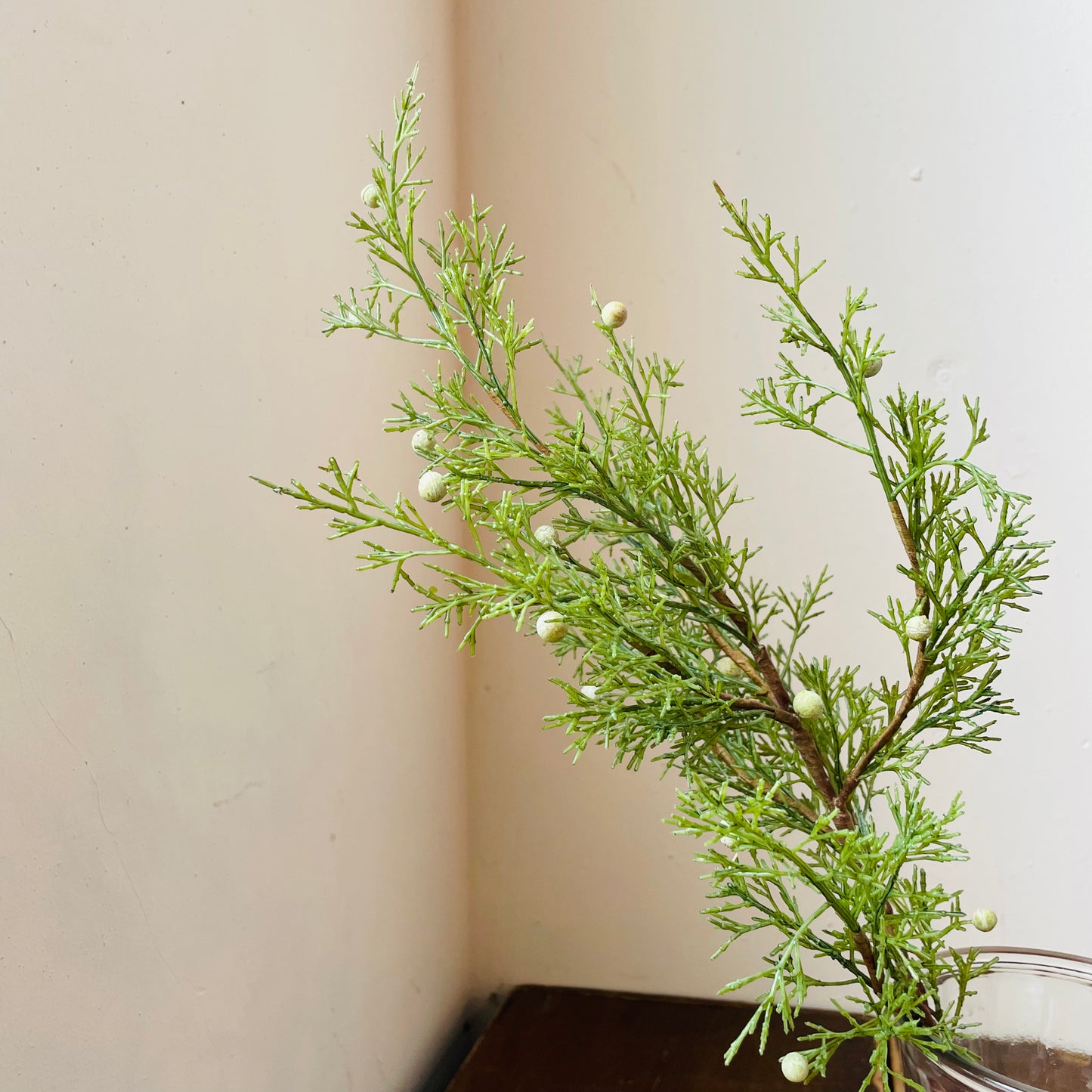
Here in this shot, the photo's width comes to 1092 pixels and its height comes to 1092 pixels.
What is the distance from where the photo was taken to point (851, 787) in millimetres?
459

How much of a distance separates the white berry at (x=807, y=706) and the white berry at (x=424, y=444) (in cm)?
20

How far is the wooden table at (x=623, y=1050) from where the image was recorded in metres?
0.83

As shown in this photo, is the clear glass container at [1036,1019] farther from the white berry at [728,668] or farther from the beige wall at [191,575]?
the beige wall at [191,575]

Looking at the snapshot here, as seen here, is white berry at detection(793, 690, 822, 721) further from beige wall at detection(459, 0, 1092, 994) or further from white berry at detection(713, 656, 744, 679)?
beige wall at detection(459, 0, 1092, 994)

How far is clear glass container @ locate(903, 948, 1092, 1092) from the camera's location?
0.52m

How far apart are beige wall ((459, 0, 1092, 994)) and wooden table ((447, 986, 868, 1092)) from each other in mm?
40

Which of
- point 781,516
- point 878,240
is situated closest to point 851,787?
point 781,516

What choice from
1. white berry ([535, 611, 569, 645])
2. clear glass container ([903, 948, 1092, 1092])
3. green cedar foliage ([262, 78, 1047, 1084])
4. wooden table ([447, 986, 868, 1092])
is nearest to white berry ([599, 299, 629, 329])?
green cedar foliage ([262, 78, 1047, 1084])

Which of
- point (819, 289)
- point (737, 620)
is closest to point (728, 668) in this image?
point (737, 620)

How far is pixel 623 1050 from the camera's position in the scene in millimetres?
890

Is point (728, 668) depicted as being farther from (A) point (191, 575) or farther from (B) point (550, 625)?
(A) point (191, 575)

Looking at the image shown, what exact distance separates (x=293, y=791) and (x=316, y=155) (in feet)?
1.48

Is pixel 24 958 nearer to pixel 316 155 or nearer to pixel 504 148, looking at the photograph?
pixel 316 155

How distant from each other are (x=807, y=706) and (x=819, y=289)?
0.58m
